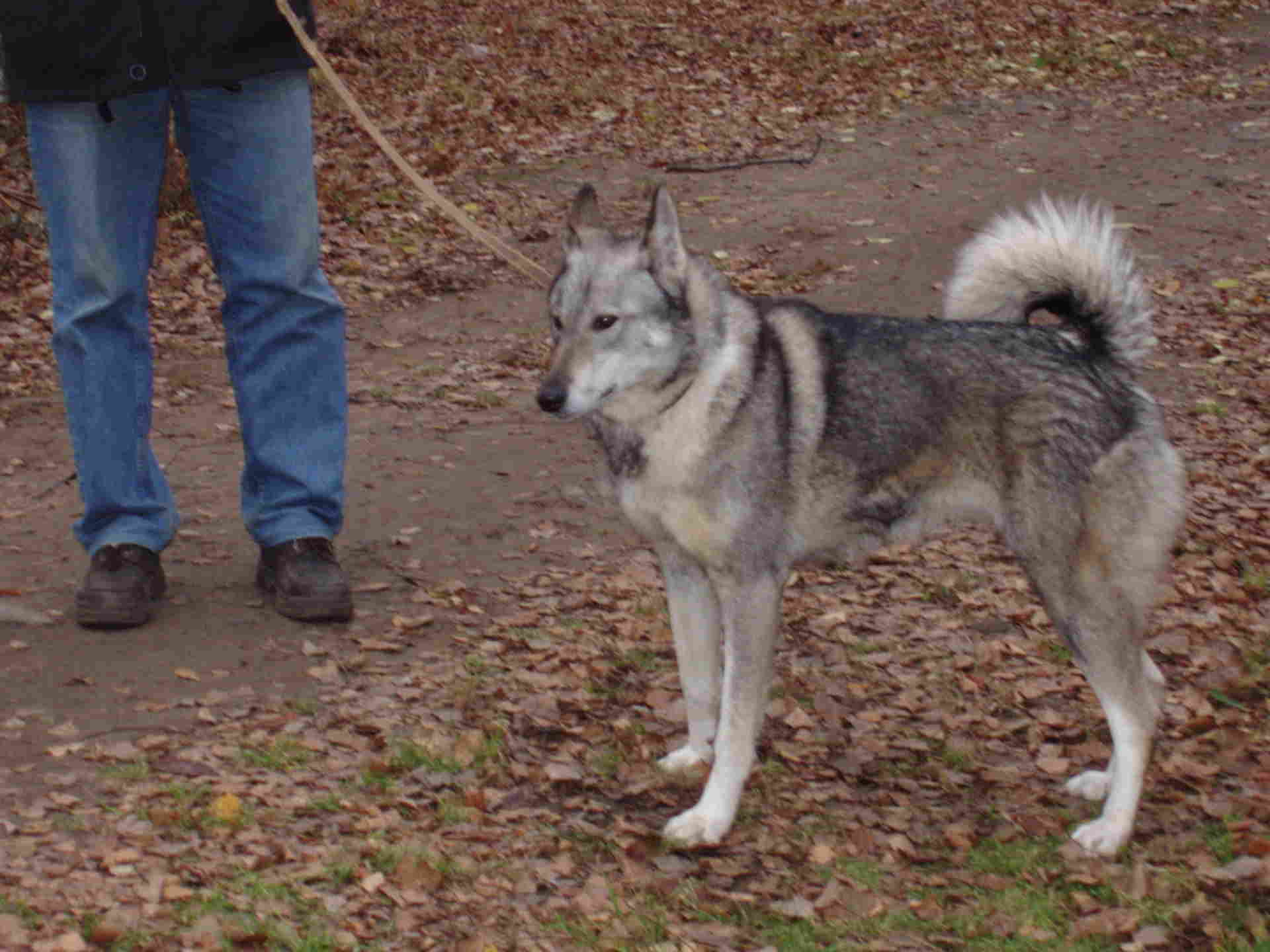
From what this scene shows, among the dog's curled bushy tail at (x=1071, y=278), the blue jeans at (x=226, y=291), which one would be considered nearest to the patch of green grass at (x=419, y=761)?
the blue jeans at (x=226, y=291)

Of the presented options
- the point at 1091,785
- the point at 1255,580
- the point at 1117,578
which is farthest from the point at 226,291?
the point at 1255,580

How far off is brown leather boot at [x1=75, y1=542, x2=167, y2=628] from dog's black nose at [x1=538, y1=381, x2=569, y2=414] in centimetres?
164

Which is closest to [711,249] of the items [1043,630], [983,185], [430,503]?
[983,185]

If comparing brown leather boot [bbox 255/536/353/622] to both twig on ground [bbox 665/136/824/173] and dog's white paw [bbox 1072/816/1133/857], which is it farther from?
twig on ground [bbox 665/136/824/173]

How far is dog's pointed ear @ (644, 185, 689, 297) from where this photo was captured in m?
3.79

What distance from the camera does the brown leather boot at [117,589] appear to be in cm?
467

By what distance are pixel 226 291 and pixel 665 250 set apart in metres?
1.56

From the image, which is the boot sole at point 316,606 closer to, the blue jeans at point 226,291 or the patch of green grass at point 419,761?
the blue jeans at point 226,291

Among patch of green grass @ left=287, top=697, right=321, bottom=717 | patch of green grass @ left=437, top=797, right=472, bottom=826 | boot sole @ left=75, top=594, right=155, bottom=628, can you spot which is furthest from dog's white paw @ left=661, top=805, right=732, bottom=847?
boot sole @ left=75, top=594, right=155, bottom=628

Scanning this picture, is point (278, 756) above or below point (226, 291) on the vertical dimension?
below

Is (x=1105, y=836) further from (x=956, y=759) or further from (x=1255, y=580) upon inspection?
(x=1255, y=580)

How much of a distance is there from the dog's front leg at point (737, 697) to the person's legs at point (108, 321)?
70.9 inches

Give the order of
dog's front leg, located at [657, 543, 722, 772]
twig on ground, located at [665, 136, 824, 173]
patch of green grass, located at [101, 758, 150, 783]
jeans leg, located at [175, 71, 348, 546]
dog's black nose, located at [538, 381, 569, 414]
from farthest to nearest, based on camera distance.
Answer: twig on ground, located at [665, 136, 824, 173] < jeans leg, located at [175, 71, 348, 546] < dog's front leg, located at [657, 543, 722, 772] < patch of green grass, located at [101, 758, 150, 783] < dog's black nose, located at [538, 381, 569, 414]

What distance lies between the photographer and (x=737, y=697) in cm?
393
